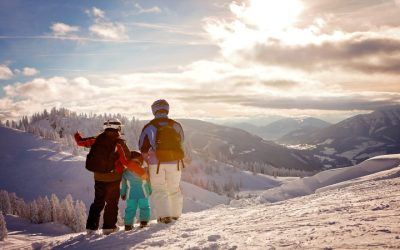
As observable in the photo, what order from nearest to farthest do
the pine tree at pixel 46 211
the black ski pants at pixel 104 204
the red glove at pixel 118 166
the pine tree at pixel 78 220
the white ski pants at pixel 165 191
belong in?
the black ski pants at pixel 104 204
the red glove at pixel 118 166
the white ski pants at pixel 165 191
the pine tree at pixel 78 220
the pine tree at pixel 46 211

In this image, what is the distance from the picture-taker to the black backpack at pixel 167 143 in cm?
1152

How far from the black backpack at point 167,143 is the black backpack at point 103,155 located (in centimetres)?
142

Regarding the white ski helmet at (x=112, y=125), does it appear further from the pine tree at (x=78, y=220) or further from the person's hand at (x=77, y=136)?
the pine tree at (x=78, y=220)

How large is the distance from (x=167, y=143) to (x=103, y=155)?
81.4 inches

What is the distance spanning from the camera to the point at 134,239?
8633 millimetres

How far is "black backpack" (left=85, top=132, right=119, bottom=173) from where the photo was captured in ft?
35.3

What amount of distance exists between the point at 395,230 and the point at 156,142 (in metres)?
7.56

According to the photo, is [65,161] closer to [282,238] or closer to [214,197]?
[214,197]

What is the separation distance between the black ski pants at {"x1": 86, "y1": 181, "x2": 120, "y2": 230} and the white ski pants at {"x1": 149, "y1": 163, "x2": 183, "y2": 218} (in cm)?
120

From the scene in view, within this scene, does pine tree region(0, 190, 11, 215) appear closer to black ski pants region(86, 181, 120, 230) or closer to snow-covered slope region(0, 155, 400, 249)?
black ski pants region(86, 181, 120, 230)

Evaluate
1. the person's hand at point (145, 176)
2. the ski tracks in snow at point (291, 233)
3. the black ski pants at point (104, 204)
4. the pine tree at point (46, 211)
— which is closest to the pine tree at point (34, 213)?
the pine tree at point (46, 211)

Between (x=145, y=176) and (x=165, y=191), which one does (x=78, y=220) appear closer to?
(x=165, y=191)

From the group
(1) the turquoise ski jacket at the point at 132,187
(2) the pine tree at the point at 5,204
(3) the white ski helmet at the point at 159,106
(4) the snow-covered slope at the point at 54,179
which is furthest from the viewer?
(4) the snow-covered slope at the point at 54,179

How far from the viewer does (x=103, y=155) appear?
10.9m
